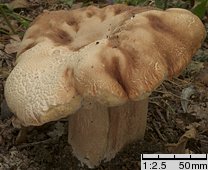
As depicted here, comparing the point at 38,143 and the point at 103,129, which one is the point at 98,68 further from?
the point at 38,143

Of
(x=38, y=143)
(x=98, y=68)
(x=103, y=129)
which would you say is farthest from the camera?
(x=38, y=143)

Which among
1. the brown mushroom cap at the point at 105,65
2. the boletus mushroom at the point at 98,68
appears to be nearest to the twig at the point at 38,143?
the boletus mushroom at the point at 98,68

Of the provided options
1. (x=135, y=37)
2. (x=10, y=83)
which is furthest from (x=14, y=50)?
(x=135, y=37)

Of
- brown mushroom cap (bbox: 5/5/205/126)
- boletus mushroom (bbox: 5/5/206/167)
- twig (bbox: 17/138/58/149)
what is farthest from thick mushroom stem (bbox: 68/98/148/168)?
brown mushroom cap (bbox: 5/5/205/126)

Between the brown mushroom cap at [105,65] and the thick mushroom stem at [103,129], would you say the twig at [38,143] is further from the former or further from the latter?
the brown mushroom cap at [105,65]

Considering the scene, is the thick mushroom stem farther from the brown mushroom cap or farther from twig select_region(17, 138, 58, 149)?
the brown mushroom cap

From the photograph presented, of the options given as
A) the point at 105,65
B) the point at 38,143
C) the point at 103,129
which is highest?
the point at 105,65

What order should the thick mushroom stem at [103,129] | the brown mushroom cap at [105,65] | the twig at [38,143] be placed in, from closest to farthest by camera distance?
the brown mushroom cap at [105,65] → the thick mushroom stem at [103,129] → the twig at [38,143]

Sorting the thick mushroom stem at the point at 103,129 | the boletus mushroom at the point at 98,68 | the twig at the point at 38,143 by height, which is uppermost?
the boletus mushroom at the point at 98,68

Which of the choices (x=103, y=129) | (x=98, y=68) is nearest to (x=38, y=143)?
(x=103, y=129)
